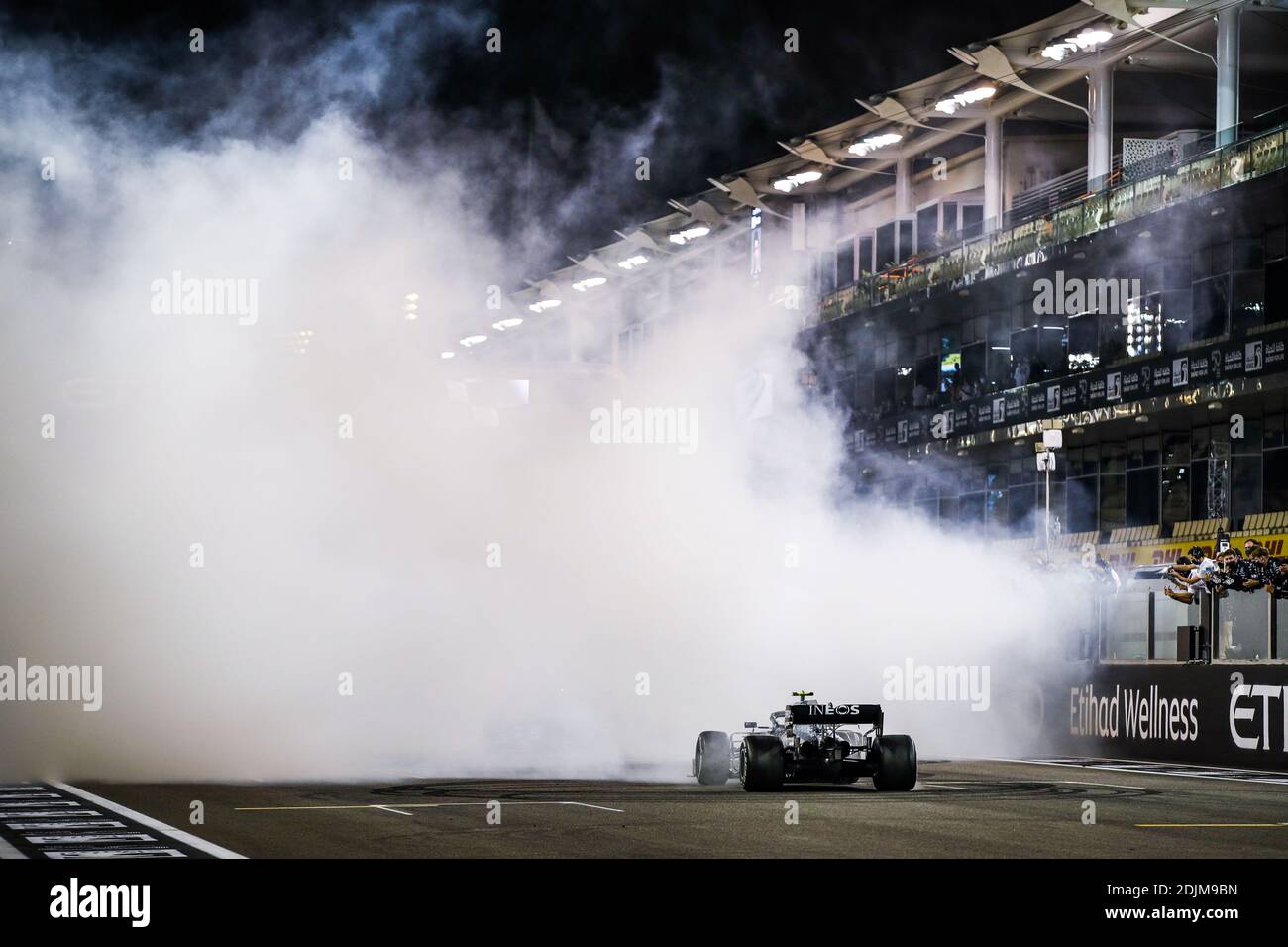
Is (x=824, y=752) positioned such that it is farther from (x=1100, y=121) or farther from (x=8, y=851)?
(x=1100, y=121)

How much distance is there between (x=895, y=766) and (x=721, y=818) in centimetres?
445

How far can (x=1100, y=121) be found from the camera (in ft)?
152

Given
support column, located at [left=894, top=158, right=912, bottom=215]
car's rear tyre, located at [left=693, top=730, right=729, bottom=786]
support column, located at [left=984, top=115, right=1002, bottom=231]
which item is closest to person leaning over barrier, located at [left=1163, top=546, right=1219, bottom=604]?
car's rear tyre, located at [left=693, top=730, right=729, bottom=786]

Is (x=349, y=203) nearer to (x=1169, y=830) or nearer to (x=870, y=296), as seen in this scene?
(x=1169, y=830)

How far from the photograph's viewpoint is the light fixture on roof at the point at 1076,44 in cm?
4275

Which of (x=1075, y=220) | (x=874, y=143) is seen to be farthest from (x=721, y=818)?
(x=874, y=143)

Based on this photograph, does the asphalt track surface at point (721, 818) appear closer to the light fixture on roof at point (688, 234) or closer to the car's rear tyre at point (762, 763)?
the car's rear tyre at point (762, 763)

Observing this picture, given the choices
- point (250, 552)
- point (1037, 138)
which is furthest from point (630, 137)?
point (1037, 138)

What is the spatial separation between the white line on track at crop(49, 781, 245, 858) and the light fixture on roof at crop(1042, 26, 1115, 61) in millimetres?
30768

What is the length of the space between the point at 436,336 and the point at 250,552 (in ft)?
19.2

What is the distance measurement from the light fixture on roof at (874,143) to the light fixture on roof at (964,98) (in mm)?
2725

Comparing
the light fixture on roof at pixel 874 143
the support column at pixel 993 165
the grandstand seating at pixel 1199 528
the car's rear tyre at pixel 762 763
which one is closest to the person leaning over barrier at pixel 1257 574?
the grandstand seating at pixel 1199 528

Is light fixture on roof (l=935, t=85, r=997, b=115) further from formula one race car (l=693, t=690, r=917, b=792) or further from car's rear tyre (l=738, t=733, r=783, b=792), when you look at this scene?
car's rear tyre (l=738, t=733, r=783, b=792)

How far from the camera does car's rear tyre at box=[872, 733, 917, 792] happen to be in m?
21.1
